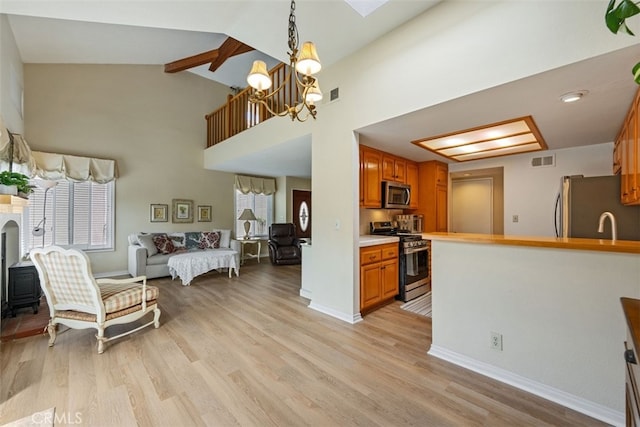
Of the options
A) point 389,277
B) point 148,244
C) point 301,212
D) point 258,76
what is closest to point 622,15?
point 258,76

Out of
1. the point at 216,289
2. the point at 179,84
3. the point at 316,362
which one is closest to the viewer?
the point at 316,362

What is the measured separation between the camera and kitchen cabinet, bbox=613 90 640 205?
6.33 ft

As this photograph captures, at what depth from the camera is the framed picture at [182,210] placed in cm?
614

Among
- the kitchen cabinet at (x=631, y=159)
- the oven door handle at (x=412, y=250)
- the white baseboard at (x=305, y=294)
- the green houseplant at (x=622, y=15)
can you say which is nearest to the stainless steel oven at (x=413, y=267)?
the oven door handle at (x=412, y=250)

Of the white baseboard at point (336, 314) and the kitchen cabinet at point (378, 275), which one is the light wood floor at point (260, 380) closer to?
the white baseboard at point (336, 314)

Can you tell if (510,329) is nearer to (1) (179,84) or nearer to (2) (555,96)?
(2) (555,96)

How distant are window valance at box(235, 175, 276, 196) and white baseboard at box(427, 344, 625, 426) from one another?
5970mm

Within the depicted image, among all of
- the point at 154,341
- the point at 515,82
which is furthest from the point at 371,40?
the point at 154,341

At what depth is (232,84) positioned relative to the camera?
23.2 feet

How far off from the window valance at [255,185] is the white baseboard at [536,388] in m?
5.97

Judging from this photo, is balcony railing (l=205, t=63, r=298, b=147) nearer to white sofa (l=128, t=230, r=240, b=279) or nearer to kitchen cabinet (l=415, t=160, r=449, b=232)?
white sofa (l=128, t=230, r=240, b=279)

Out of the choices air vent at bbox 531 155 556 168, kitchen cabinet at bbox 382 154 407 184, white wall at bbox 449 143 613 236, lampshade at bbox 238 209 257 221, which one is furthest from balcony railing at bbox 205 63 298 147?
air vent at bbox 531 155 556 168

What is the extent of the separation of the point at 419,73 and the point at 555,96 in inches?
42.4

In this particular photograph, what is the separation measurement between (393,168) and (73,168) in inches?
228
